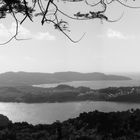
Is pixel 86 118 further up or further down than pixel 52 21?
further down

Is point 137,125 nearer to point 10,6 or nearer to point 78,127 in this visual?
point 78,127

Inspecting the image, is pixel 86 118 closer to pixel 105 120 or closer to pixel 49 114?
pixel 105 120

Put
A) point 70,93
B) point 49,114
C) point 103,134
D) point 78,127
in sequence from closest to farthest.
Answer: point 103,134
point 78,127
point 49,114
point 70,93

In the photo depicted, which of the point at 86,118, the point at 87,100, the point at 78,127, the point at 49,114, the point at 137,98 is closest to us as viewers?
the point at 78,127

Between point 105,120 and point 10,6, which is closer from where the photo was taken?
point 10,6

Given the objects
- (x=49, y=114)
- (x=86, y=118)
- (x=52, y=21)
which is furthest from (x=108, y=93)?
(x=52, y=21)

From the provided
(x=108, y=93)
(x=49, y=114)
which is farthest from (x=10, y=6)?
(x=108, y=93)
